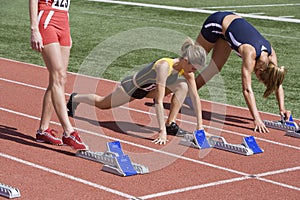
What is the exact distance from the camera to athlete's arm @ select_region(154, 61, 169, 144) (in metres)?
8.23

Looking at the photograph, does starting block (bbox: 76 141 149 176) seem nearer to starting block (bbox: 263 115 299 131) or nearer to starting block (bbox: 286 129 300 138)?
starting block (bbox: 286 129 300 138)

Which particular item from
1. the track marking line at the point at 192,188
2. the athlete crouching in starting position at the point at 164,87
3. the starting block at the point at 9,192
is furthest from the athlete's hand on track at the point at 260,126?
the starting block at the point at 9,192

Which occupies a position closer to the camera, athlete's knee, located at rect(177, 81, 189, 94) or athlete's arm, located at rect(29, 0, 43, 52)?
athlete's arm, located at rect(29, 0, 43, 52)

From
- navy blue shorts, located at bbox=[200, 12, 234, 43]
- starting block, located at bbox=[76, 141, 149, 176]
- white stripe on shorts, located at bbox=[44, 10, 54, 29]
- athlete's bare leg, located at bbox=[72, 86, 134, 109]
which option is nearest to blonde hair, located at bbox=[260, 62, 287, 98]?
navy blue shorts, located at bbox=[200, 12, 234, 43]

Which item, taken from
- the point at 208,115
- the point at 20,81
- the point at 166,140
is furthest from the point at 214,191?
the point at 20,81

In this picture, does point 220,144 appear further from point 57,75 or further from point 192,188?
point 57,75

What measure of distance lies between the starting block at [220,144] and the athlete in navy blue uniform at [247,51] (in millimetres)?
940

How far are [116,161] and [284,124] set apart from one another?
3.07m

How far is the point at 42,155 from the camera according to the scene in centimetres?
763

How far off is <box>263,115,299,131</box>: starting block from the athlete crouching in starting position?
4.30 feet

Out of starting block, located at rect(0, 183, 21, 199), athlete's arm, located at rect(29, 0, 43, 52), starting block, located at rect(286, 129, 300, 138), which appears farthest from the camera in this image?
starting block, located at rect(286, 129, 300, 138)

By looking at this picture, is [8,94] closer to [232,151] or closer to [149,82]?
[149,82]

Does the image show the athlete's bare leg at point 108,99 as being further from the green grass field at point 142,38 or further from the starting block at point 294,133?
the green grass field at point 142,38

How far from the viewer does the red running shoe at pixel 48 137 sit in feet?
26.3
